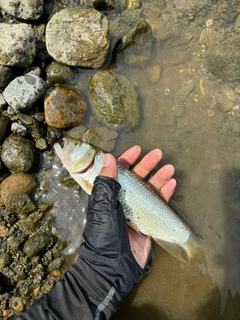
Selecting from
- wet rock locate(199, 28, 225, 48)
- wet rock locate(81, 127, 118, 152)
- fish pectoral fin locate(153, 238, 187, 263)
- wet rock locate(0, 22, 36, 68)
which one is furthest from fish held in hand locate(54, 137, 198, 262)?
wet rock locate(199, 28, 225, 48)

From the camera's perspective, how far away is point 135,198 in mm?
3650

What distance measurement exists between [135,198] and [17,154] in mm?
1652

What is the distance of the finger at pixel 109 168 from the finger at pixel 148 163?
0.73 m

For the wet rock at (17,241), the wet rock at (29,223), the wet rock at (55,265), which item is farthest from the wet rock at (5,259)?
the wet rock at (55,265)

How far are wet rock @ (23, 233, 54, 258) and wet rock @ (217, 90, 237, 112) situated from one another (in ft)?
10.1

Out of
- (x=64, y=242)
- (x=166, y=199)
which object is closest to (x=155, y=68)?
(x=166, y=199)

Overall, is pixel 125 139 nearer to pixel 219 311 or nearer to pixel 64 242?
pixel 64 242

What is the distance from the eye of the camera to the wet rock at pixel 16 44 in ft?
12.2

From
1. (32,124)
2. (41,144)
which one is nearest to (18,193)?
(41,144)

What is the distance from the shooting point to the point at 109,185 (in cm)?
336

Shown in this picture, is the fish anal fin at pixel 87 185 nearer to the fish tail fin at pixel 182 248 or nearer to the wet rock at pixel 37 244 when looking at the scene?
the wet rock at pixel 37 244

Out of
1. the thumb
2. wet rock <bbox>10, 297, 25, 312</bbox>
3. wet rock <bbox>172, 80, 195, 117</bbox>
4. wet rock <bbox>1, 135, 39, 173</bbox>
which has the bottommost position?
wet rock <bbox>10, 297, 25, 312</bbox>

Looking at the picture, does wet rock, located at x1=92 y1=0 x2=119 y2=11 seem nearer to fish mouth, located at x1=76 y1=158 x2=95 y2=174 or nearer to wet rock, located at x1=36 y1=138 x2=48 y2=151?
wet rock, located at x1=36 y1=138 x2=48 y2=151

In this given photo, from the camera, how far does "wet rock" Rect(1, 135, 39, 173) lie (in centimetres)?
387
